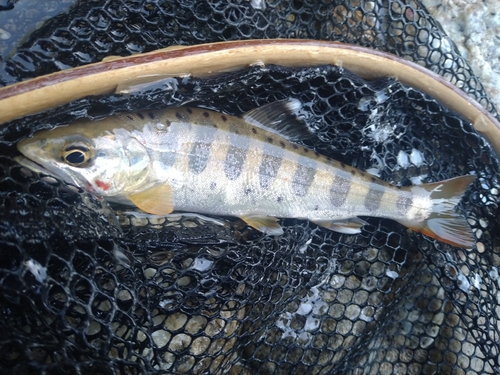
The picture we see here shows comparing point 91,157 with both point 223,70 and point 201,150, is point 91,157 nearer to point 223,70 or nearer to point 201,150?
point 201,150

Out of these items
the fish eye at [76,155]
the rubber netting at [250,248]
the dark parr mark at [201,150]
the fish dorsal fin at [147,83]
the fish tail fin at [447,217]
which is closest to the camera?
the rubber netting at [250,248]

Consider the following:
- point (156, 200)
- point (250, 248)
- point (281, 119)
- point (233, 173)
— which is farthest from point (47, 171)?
point (281, 119)

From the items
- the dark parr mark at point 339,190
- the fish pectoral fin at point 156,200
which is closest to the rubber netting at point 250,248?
the fish pectoral fin at point 156,200

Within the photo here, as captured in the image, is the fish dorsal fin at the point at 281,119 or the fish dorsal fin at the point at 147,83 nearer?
the fish dorsal fin at the point at 147,83

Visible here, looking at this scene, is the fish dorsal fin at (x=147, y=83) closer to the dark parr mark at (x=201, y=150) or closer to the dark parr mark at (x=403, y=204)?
the dark parr mark at (x=201, y=150)

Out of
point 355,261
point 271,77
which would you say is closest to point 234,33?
point 271,77

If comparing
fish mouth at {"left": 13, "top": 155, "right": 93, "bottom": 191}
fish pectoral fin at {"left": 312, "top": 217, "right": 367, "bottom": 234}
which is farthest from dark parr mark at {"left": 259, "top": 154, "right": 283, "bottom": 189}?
fish mouth at {"left": 13, "top": 155, "right": 93, "bottom": 191}
